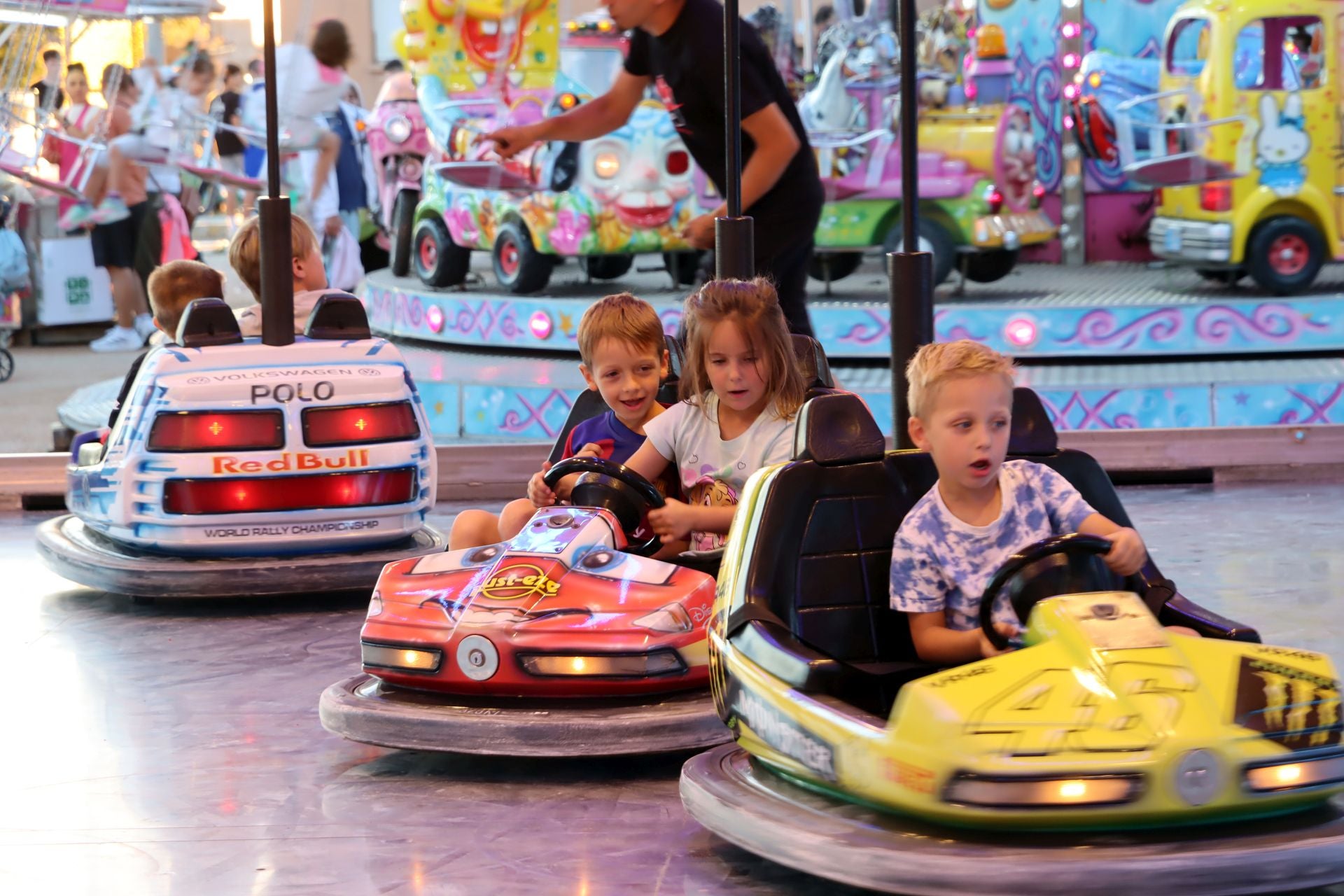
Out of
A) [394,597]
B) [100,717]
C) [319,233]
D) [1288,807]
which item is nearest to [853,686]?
[1288,807]

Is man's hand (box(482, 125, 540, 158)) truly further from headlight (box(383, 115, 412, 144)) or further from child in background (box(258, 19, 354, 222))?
headlight (box(383, 115, 412, 144))

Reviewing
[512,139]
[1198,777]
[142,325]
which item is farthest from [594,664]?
[142,325]

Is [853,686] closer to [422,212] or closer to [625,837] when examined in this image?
[625,837]

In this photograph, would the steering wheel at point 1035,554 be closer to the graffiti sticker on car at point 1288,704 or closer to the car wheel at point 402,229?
the graffiti sticker on car at point 1288,704

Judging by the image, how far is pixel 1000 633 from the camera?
2.12 meters

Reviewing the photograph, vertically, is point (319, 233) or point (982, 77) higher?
point (982, 77)

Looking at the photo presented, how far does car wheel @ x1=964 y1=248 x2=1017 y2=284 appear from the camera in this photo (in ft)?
27.3

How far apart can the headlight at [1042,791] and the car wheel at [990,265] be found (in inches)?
261

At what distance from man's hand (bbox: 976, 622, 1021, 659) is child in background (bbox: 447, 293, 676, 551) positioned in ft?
2.52

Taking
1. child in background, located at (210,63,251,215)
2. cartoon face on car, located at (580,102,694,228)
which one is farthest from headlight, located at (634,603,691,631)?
child in background, located at (210,63,251,215)

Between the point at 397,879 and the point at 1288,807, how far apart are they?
98 cm

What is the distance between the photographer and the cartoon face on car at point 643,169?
756 centimetres

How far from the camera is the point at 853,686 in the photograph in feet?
7.02

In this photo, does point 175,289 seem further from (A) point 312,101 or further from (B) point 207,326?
(A) point 312,101
